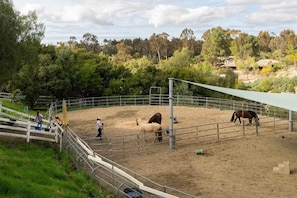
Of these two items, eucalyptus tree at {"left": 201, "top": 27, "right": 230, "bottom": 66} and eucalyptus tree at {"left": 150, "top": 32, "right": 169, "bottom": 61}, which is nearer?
eucalyptus tree at {"left": 201, "top": 27, "right": 230, "bottom": 66}

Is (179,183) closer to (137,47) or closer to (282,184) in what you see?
(282,184)

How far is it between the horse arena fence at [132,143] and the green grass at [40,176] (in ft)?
1.20

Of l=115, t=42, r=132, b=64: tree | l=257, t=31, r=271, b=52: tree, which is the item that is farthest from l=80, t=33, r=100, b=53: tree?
l=257, t=31, r=271, b=52: tree

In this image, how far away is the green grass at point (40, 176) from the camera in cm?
652

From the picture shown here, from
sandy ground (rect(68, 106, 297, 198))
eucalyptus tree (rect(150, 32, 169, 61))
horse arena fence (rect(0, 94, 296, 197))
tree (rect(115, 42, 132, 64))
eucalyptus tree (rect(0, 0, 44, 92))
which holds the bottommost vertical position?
sandy ground (rect(68, 106, 297, 198))

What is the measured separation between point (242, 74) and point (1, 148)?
55336 millimetres

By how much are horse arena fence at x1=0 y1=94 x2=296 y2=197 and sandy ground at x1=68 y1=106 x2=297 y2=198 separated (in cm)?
54

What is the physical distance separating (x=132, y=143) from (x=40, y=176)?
697 centimetres

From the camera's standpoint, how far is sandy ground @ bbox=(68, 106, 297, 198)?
31.0ft

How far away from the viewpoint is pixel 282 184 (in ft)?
32.1

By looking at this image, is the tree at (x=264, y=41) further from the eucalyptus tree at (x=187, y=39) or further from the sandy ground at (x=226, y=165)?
the sandy ground at (x=226, y=165)

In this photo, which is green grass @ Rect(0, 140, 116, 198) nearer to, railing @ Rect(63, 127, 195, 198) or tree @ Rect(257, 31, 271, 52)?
railing @ Rect(63, 127, 195, 198)

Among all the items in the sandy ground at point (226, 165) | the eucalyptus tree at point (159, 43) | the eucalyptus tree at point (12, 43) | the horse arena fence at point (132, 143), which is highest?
the eucalyptus tree at point (159, 43)

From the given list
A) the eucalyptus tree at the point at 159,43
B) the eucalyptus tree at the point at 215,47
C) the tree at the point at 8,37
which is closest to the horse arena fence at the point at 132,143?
the tree at the point at 8,37
